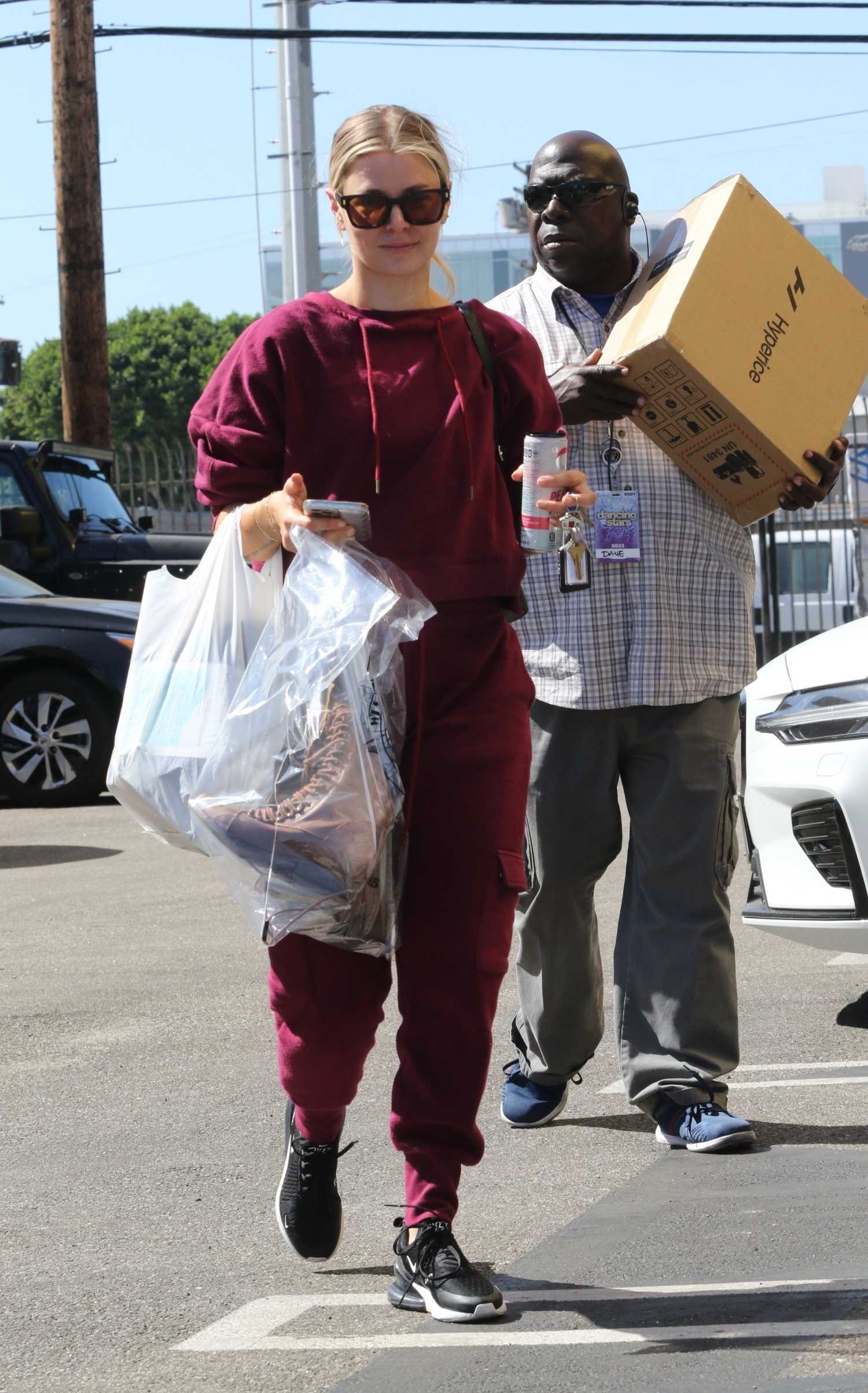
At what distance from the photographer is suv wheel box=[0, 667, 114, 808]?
11812mm

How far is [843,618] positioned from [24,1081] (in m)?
12.9

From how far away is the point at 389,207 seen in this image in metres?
3.33

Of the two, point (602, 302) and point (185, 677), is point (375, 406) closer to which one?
point (185, 677)

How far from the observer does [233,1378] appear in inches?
119

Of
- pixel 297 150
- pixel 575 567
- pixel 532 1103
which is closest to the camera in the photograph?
pixel 575 567

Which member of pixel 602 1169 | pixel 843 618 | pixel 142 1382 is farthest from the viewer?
pixel 843 618

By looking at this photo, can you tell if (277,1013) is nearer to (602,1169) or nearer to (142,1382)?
(142,1382)

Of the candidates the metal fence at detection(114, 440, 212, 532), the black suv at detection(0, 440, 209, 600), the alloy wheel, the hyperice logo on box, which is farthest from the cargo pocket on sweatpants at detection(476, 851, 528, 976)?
the metal fence at detection(114, 440, 212, 532)

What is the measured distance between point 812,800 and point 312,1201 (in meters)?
2.00

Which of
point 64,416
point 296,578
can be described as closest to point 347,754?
point 296,578

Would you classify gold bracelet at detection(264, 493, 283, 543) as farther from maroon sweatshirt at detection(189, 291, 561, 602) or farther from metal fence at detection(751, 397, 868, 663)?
metal fence at detection(751, 397, 868, 663)

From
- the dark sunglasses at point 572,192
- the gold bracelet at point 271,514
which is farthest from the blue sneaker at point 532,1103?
the dark sunglasses at point 572,192

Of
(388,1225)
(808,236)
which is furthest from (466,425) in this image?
(808,236)

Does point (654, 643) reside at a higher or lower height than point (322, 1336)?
higher
